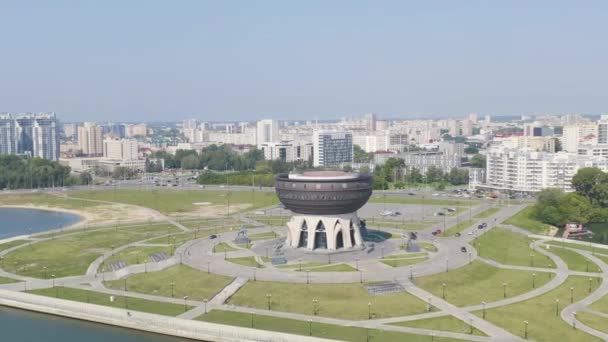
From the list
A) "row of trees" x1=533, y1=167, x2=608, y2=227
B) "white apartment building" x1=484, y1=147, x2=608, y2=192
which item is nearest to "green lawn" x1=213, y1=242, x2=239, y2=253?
"row of trees" x1=533, y1=167, x2=608, y2=227

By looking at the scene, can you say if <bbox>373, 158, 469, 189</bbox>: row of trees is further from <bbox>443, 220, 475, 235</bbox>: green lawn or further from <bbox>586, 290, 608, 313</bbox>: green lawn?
<bbox>586, 290, 608, 313</bbox>: green lawn

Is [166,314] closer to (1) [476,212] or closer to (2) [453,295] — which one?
(2) [453,295]

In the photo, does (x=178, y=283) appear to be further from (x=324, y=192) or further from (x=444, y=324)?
(x=444, y=324)

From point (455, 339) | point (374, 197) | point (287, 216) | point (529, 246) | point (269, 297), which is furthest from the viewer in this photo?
point (374, 197)

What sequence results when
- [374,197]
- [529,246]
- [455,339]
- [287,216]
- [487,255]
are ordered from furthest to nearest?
[374,197] → [287,216] → [529,246] → [487,255] → [455,339]

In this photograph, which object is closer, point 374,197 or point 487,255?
point 487,255

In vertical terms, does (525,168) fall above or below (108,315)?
above

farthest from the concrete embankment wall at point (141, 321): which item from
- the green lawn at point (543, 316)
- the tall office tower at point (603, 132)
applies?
the tall office tower at point (603, 132)

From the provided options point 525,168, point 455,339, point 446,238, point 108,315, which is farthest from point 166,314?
point 525,168
